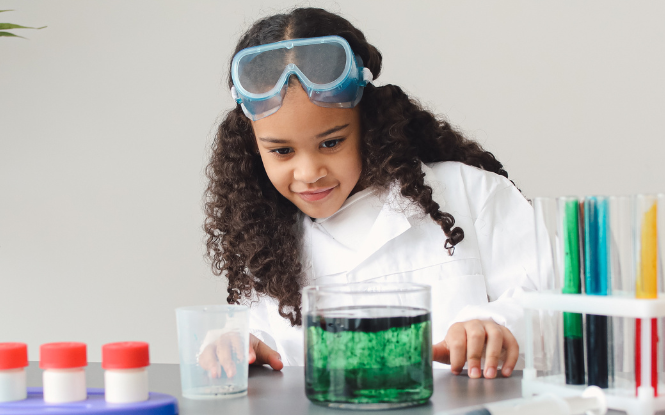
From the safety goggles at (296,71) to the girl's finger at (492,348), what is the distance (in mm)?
460

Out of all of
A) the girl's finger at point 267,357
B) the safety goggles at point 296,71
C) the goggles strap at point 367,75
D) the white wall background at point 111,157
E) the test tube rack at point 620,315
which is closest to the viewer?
the test tube rack at point 620,315

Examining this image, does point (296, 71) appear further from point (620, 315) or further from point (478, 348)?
point (620, 315)

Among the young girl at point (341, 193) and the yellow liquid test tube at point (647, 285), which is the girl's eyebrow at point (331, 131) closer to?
the young girl at point (341, 193)

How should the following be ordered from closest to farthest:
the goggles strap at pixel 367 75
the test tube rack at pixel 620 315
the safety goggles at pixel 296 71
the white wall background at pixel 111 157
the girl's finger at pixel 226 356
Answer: the test tube rack at pixel 620 315
the girl's finger at pixel 226 356
the safety goggles at pixel 296 71
the goggles strap at pixel 367 75
the white wall background at pixel 111 157

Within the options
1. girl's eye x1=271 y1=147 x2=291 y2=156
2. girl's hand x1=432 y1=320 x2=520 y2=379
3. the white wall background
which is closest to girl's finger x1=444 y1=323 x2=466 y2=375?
girl's hand x1=432 y1=320 x2=520 y2=379

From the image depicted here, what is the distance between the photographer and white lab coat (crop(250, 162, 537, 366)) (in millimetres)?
1129

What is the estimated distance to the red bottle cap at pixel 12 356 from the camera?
579 millimetres

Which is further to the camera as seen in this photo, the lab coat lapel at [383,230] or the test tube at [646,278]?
the lab coat lapel at [383,230]

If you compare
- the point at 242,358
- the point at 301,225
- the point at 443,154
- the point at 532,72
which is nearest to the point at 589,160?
the point at 532,72

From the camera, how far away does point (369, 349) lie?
53 centimetres

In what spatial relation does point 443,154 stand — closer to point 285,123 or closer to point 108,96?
point 285,123

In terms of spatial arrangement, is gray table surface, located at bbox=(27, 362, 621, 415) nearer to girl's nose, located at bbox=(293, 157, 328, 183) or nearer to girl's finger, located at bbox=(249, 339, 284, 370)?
girl's finger, located at bbox=(249, 339, 284, 370)

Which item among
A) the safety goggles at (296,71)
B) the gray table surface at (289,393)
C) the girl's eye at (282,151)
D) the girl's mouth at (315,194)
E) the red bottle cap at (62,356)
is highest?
the safety goggles at (296,71)

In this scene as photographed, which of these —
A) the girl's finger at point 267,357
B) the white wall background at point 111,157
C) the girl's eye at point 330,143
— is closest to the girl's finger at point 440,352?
the girl's finger at point 267,357
